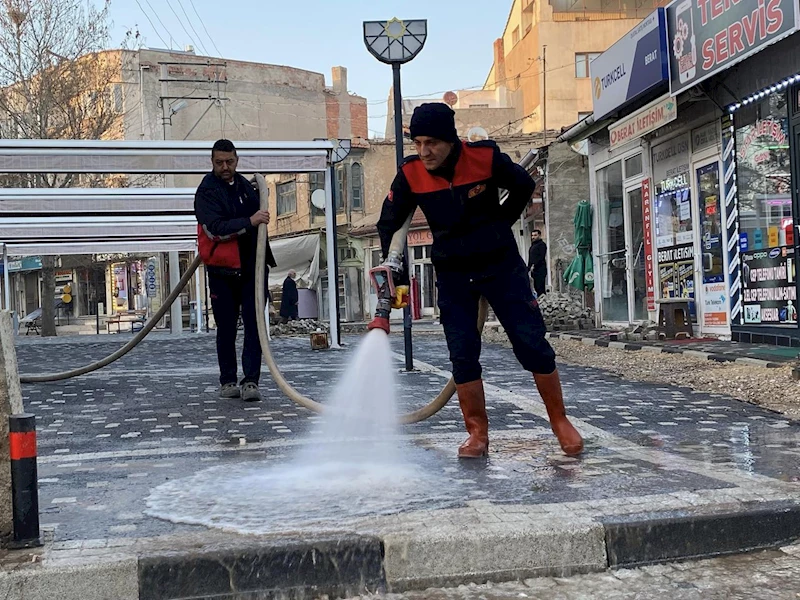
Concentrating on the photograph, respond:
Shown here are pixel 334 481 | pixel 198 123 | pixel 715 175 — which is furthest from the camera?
pixel 198 123

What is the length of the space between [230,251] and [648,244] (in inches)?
377

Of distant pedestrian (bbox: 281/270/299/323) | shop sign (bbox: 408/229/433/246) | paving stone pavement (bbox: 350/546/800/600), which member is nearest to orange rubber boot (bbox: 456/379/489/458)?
paving stone pavement (bbox: 350/546/800/600)

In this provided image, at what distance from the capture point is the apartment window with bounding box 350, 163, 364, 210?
43344 mm

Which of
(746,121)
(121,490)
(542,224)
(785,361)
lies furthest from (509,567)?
(542,224)

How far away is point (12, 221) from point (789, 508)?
59.8 ft

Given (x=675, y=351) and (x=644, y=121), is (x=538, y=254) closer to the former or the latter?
(x=644, y=121)

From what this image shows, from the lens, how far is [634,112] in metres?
14.3

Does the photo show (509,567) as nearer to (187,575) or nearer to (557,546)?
(557,546)

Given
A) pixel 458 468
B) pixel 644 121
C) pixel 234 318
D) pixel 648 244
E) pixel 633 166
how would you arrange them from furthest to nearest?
pixel 633 166, pixel 648 244, pixel 644 121, pixel 234 318, pixel 458 468

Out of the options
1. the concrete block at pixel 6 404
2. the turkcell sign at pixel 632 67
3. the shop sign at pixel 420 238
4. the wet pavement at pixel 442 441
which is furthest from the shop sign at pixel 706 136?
the shop sign at pixel 420 238

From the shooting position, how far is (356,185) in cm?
4350

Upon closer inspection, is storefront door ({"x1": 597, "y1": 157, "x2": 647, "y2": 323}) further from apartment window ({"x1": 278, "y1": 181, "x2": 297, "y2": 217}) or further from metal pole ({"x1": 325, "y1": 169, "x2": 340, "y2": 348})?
apartment window ({"x1": 278, "y1": 181, "x2": 297, "y2": 217})

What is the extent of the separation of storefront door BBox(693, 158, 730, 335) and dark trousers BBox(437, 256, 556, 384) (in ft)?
27.8

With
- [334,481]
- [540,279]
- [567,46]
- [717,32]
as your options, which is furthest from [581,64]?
[334,481]
